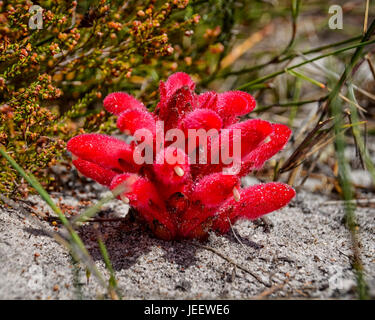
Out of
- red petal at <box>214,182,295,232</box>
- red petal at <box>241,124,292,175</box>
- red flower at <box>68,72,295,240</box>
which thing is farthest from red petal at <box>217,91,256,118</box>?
red petal at <box>214,182,295,232</box>

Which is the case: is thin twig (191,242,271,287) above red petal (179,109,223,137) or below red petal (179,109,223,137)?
below

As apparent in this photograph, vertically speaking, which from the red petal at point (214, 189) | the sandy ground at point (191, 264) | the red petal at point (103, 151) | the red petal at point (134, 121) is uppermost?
the red petal at point (134, 121)

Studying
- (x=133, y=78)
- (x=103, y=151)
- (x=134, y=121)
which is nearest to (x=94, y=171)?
(x=103, y=151)

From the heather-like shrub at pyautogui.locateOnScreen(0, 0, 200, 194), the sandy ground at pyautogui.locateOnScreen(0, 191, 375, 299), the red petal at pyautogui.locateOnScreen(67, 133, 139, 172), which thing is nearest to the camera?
the sandy ground at pyautogui.locateOnScreen(0, 191, 375, 299)

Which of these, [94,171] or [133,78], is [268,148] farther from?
[133,78]

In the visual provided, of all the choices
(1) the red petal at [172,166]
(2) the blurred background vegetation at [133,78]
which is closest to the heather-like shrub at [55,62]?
(2) the blurred background vegetation at [133,78]

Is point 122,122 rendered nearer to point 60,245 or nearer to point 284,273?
point 60,245

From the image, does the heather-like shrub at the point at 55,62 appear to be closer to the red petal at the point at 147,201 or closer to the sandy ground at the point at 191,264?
the sandy ground at the point at 191,264

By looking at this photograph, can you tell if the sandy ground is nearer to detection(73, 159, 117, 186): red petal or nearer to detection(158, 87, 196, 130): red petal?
detection(73, 159, 117, 186): red petal
